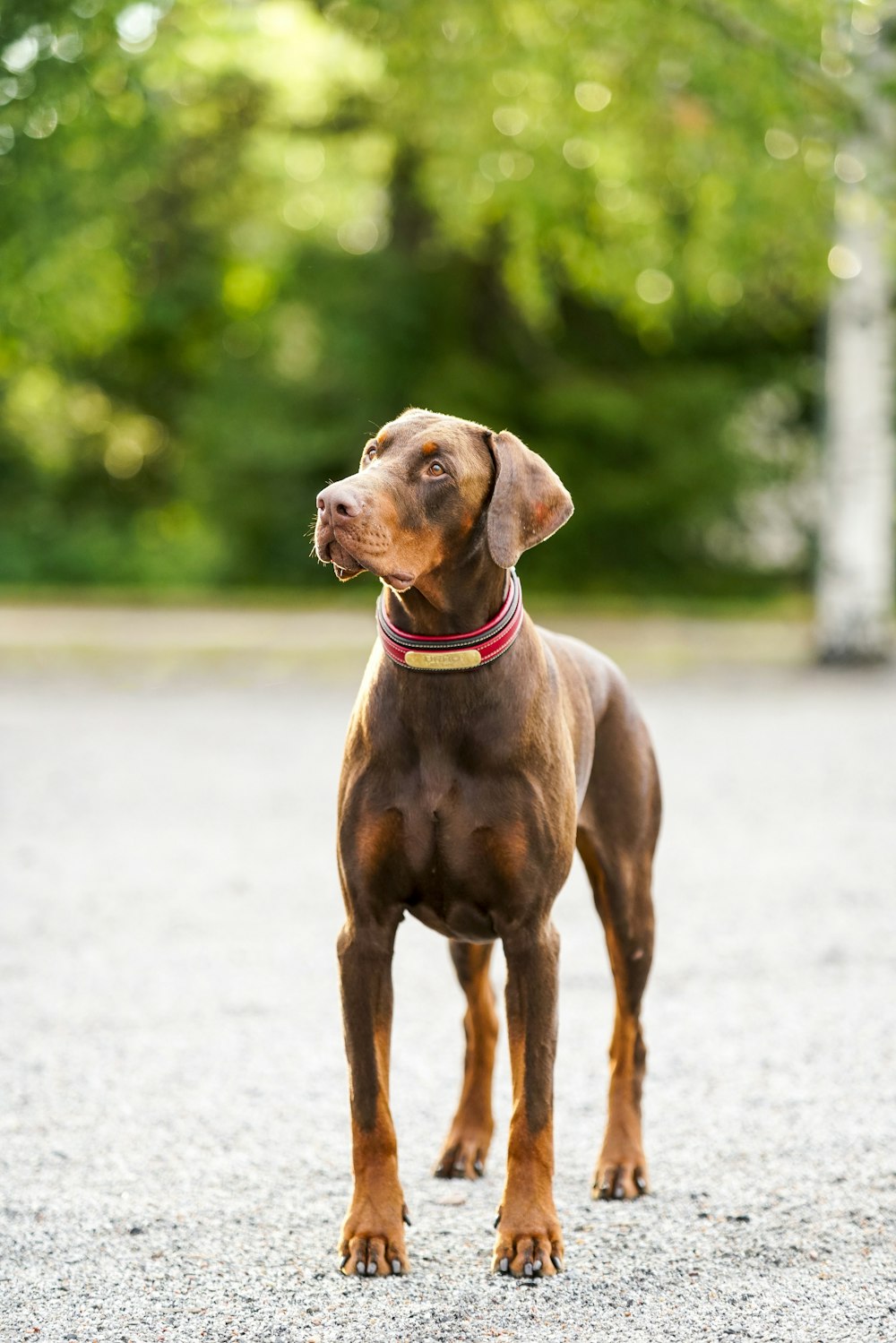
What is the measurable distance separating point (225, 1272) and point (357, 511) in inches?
67.0

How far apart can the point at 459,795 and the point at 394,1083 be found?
187cm

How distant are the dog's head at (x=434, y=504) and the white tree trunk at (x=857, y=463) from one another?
1277cm

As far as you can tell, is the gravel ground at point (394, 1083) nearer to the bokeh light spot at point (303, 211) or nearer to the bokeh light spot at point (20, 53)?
the bokeh light spot at point (20, 53)

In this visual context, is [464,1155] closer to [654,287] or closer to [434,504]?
[434,504]

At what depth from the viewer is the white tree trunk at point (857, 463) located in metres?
15.4

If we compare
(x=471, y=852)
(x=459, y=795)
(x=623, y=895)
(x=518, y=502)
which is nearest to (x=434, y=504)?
(x=518, y=502)

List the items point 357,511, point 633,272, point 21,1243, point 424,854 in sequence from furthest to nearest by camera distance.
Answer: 1. point 633,272
2. point 21,1243
3. point 424,854
4. point 357,511

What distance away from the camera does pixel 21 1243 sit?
12.3 feet

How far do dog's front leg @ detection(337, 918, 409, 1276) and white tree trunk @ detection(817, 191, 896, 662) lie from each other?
12844mm

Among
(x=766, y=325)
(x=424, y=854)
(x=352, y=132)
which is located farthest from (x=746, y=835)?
(x=352, y=132)

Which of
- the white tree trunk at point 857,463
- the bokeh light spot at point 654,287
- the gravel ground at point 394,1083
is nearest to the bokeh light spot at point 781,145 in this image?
the white tree trunk at point 857,463

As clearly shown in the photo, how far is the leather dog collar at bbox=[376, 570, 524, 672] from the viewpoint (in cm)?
348

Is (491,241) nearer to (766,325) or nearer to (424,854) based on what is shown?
(766,325)

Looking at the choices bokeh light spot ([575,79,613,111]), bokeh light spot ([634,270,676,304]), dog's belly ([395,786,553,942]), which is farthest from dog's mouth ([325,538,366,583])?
bokeh light spot ([634,270,676,304])
